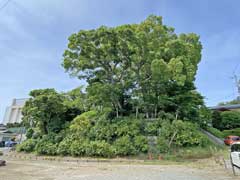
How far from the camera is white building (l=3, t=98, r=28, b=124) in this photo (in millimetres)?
46213

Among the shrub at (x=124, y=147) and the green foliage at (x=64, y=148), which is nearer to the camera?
the shrub at (x=124, y=147)

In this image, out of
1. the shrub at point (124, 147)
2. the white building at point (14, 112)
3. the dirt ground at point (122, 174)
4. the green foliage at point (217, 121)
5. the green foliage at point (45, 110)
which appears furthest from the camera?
the white building at point (14, 112)

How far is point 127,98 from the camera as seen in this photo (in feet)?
63.3

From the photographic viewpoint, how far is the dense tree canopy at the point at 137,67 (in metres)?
15.9

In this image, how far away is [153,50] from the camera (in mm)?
17125

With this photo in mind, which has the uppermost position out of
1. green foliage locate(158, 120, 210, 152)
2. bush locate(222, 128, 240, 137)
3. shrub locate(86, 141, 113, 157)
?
bush locate(222, 128, 240, 137)

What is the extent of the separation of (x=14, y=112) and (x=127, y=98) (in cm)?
3810

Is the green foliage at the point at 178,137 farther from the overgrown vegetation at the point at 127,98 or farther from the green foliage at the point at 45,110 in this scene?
the green foliage at the point at 45,110

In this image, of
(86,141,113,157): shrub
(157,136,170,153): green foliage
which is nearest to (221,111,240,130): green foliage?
(157,136,170,153): green foliage

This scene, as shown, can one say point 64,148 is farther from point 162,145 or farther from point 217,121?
point 217,121

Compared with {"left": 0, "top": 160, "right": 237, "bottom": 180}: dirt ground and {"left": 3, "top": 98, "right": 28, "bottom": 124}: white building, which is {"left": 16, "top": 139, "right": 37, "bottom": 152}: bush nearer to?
{"left": 0, "top": 160, "right": 237, "bottom": 180}: dirt ground

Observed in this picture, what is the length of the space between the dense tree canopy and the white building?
34.6m

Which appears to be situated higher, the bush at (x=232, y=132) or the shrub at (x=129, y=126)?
the bush at (x=232, y=132)

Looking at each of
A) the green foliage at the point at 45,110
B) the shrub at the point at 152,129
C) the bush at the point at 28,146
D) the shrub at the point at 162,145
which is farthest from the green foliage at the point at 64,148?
the shrub at the point at 162,145
